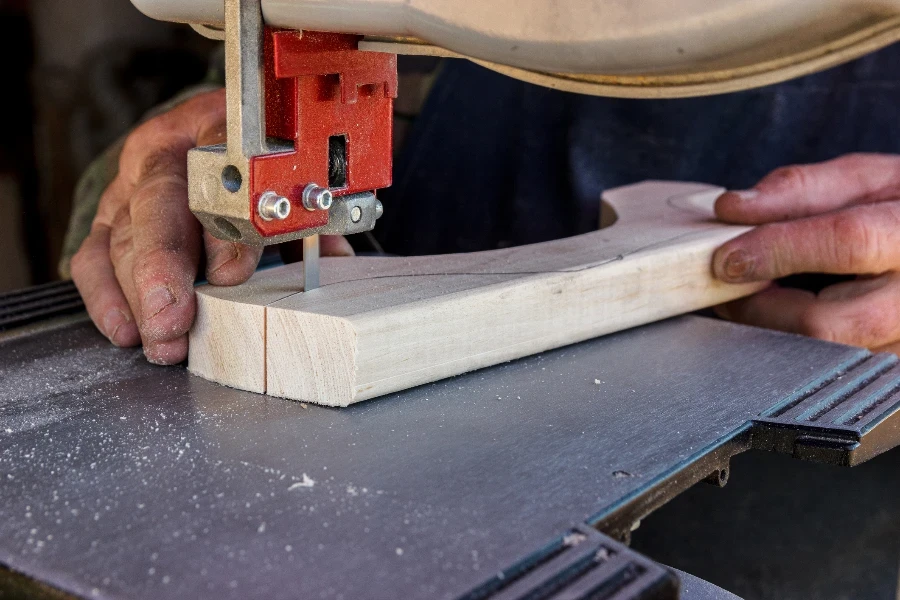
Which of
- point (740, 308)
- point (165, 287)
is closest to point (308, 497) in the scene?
point (165, 287)

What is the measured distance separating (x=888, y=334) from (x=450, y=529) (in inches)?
39.2

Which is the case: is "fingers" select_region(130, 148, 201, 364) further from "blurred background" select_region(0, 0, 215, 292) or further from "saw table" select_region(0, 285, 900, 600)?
"blurred background" select_region(0, 0, 215, 292)

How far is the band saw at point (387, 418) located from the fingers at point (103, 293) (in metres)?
0.03

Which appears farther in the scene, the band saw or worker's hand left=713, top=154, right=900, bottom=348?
worker's hand left=713, top=154, right=900, bottom=348

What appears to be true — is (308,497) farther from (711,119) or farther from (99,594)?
(711,119)

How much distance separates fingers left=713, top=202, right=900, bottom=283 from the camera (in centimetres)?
139

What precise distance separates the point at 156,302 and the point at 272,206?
0.80ft

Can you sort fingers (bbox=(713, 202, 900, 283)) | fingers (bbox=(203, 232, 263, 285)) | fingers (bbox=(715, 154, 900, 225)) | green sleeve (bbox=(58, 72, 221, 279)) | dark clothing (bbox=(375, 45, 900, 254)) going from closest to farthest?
fingers (bbox=(203, 232, 263, 285))
fingers (bbox=(713, 202, 900, 283))
fingers (bbox=(715, 154, 900, 225))
dark clothing (bbox=(375, 45, 900, 254))
green sleeve (bbox=(58, 72, 221, 279))

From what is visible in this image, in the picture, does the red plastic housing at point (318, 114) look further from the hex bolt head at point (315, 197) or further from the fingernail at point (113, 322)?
the fingernail at point (113, 322)

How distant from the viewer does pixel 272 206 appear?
0.93 meters

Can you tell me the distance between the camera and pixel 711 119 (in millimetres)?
2047

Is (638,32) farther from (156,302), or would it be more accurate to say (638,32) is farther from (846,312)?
(846,312)

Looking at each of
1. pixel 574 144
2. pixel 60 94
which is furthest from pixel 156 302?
pixel 60 94

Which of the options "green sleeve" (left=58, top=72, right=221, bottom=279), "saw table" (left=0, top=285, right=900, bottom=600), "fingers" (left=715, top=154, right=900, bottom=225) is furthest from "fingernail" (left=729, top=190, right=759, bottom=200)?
"green sleeve" (left=58, top=72, right=221, bottom=279)
